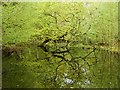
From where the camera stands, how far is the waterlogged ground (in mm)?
3062

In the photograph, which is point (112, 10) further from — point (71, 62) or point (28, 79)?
point (28, 79)

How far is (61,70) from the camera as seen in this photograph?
10.4ft

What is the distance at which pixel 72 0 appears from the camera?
10.8 feet

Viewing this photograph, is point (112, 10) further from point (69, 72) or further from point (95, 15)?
point (69, 72)

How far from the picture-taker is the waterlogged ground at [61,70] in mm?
3062

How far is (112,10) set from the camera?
327cm

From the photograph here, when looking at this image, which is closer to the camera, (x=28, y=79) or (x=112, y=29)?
(x=28, y=79)

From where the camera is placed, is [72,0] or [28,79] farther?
[72,0]

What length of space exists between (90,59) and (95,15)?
0.57 metres

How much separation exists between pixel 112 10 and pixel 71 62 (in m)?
0.85

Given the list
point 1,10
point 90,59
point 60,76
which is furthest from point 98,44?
point 1,10

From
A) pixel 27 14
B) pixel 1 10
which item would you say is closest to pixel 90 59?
pixel 27 14

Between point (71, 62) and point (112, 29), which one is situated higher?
point (112, 29)

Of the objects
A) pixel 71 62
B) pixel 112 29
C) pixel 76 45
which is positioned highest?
pixel 112 29
